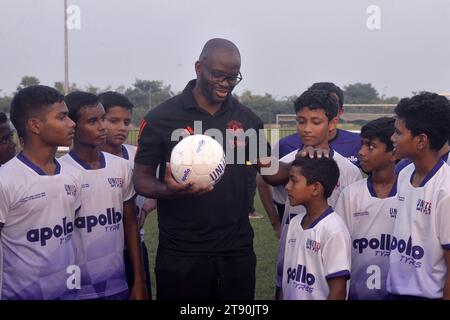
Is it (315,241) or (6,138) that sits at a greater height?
(6,138)

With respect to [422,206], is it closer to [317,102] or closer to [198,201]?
[317,102]

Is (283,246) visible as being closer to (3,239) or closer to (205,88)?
(205,88)

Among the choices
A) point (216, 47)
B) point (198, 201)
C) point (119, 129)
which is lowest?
point (198, 201)

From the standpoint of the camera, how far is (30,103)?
11.9 ft

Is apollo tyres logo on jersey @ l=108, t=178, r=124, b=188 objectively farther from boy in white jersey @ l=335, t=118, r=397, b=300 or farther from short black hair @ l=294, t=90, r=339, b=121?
boy in white jersey @ l=335, t=118, r=397, b=300

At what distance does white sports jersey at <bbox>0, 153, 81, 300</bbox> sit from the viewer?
10.7ft

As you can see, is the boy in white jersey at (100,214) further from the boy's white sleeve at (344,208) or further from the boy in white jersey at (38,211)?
the boy's white sleeve at (344,208)

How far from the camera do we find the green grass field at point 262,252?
6359 millimetres

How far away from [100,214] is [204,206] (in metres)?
0.78

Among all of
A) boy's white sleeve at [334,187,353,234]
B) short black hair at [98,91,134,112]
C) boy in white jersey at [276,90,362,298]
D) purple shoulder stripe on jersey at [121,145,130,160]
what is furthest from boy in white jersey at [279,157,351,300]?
short black hair at [98,91,134,112]

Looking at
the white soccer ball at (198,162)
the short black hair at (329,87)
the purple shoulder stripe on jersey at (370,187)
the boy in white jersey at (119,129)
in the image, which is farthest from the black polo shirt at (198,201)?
the short black hair at (329,87)

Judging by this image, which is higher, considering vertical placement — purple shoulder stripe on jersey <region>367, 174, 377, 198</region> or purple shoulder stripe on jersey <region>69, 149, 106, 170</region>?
purple shoulder stripe on jersey <region>69, 149, 106, 170</region>

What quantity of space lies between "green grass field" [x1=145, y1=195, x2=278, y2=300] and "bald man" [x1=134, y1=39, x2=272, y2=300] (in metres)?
2.61

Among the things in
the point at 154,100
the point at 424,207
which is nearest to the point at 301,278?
the point at 424,207
